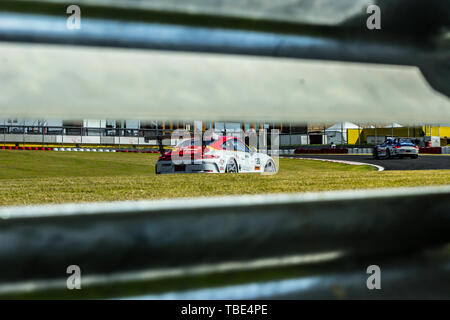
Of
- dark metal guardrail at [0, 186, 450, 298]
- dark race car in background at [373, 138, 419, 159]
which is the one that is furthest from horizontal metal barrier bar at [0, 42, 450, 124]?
dark race car in background at [373, 138, 419, 159]

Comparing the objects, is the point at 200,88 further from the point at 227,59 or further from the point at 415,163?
the point at 415,163

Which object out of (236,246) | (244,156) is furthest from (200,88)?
(244,156)

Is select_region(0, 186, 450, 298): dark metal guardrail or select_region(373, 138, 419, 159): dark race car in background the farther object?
select_region(373, 138, 419, 159): dark race car in background

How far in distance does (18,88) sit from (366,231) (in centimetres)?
57

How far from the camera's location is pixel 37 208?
462 millimetres

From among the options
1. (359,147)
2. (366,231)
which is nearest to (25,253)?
(366,231)

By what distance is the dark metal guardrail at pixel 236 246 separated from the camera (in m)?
0.48

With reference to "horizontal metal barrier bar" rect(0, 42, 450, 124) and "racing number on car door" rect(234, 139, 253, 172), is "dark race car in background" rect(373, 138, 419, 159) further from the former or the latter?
"horizontal metal barrier bar" rect(0, 42, 450, 124)

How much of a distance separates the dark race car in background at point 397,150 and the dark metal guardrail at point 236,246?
15.2 meters

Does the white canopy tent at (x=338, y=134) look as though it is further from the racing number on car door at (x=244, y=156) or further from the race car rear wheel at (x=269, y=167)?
the racing number on car door at (x=244, y=156)

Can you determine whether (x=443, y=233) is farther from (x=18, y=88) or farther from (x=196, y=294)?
(x=18, y=88)

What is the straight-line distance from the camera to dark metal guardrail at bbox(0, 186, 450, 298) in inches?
18.9

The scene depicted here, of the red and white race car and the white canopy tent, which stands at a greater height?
the white canopy tent

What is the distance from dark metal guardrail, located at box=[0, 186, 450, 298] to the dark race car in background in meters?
15.2
